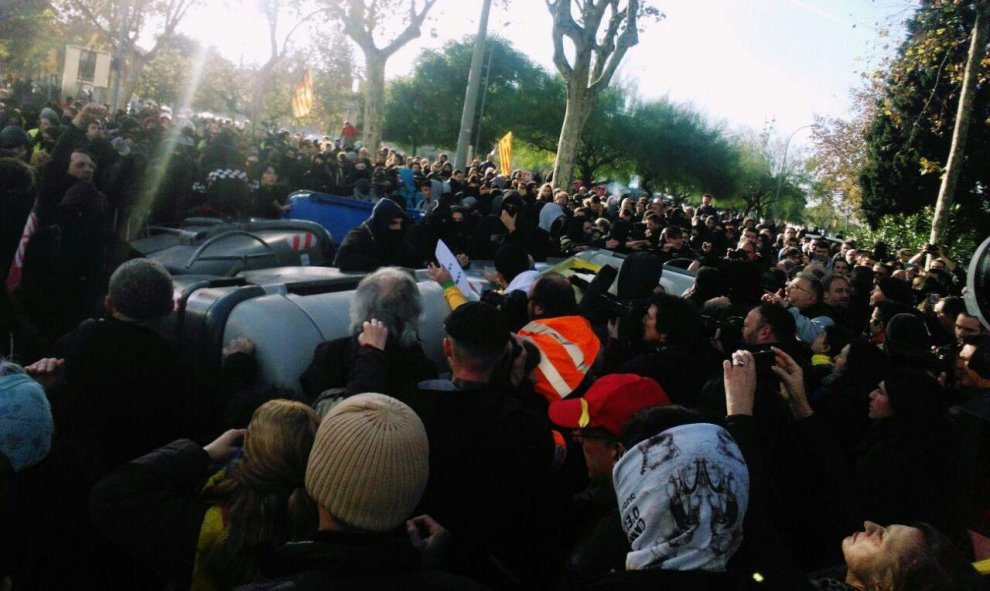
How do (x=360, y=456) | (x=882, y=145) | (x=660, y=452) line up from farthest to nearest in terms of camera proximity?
(x=882, y=145)
(x=660, y=452)
(x=360, y=456)

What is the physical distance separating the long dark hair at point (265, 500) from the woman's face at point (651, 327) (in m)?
2.26

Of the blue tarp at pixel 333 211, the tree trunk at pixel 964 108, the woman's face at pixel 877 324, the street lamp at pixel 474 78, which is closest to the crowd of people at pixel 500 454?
the woman's face at pixel 877 324

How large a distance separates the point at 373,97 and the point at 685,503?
26442 mm

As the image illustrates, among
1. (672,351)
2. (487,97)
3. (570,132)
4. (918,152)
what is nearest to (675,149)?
(487,97)

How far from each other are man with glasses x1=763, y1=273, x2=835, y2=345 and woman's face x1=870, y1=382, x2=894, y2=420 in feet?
7.27

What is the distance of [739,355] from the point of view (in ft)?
8.82

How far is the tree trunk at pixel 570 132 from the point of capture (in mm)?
21547

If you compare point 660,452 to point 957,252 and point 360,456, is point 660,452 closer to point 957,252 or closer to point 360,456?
point 360,456

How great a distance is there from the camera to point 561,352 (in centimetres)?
396

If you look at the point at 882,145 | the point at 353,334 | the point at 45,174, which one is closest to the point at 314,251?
the point at 45,174

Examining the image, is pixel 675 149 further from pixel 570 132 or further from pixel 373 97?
pixel 570 132

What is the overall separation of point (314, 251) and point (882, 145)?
89.1ft

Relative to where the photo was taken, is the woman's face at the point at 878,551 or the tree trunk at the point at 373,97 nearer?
the woman's face at the point at 878,551

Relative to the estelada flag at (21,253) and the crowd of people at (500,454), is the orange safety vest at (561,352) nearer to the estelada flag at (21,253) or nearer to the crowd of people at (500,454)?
the crowd of people at (500,454)
